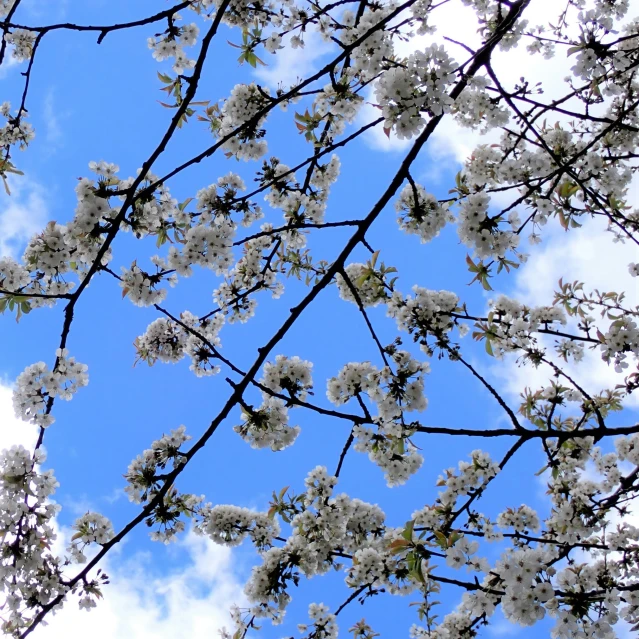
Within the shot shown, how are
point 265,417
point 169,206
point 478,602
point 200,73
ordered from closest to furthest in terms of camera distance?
1. point 200,73
2. point 478,602
3. point 265,417
4. point 169,206

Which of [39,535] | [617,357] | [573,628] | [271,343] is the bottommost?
[573,628]

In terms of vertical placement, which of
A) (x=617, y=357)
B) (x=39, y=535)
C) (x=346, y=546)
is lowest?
(x=39, y=535)

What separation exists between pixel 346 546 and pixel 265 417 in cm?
147

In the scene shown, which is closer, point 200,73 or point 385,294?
point 200,73

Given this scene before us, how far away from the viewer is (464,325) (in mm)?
5031

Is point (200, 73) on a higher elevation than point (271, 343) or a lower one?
higher

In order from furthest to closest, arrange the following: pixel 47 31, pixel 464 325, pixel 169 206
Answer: pixel 464 325 → pixel 169 206 → pixel 47 31

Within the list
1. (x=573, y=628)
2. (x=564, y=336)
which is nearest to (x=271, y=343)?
(x=573, y=628)

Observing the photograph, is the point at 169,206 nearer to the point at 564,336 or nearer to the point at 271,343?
the point at 271,343

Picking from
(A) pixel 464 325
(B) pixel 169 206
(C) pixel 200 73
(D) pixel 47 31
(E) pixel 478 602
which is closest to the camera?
(C) pixel 200 73

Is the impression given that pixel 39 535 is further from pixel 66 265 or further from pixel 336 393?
pixel 336 393

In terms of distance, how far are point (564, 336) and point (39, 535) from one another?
4980 mm

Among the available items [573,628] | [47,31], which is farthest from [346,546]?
[47,31]

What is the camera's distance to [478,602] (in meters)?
3.91
